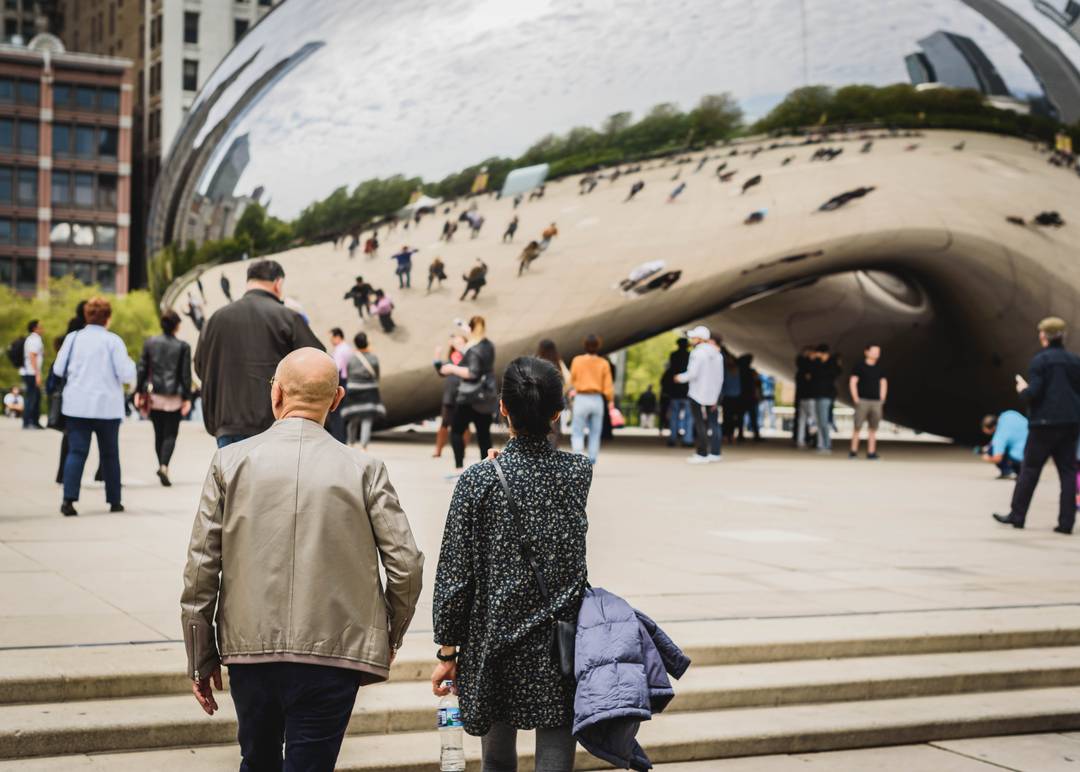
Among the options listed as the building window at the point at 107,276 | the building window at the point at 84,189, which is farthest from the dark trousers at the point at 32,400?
the building window at the point at 84,189

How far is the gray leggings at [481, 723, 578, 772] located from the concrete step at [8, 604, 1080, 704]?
A: 6.02 feet

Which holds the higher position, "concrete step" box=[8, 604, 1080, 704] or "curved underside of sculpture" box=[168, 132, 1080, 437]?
"curved underside of sculpture" box=[168, 132, 1080, 437]

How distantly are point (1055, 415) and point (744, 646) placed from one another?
5.11 metres

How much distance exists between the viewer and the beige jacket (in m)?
3.20

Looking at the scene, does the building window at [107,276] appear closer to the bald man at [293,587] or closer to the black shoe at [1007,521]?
the black shoe at [1007,521]

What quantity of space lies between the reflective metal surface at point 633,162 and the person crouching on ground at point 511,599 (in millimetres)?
13861

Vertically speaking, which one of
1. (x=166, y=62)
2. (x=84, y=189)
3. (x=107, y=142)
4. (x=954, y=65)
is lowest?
(x=954, y=65)

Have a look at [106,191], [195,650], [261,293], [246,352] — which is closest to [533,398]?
[195,650]

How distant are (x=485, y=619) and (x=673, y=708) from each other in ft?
7.08

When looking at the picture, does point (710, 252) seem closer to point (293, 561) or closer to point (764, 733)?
point (764, 733)

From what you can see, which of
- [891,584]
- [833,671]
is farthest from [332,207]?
[833,671]

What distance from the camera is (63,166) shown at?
80.2 m

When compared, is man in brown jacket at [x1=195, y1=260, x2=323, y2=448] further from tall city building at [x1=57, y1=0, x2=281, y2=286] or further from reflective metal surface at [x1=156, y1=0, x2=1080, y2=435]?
tall city building at [x1=57, y1=0, x2=281, y2=286]

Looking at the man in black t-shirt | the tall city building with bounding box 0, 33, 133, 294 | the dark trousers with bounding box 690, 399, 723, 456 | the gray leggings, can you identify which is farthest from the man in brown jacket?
the tall city building with bounding box 0, 33, 133, 294
